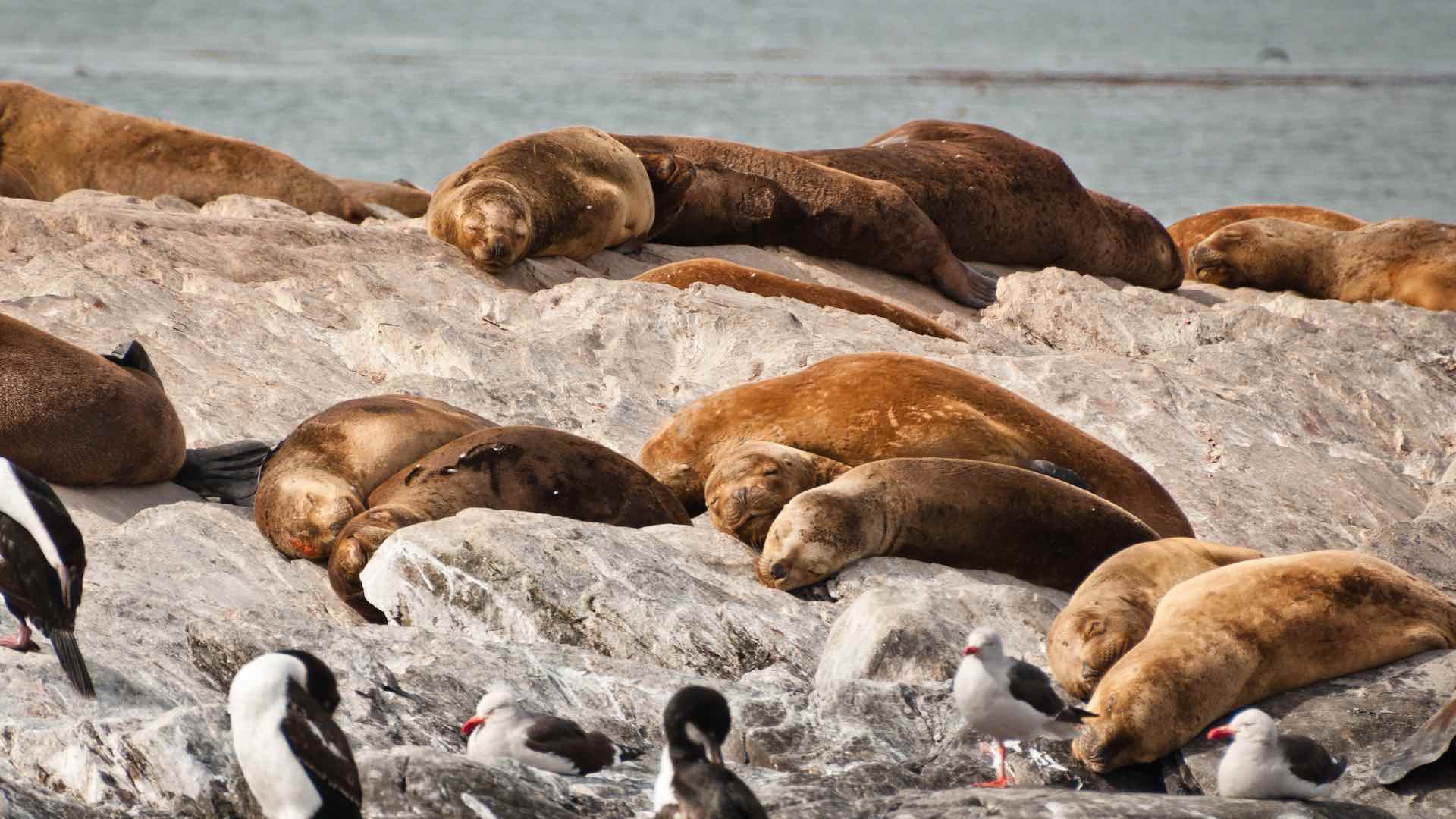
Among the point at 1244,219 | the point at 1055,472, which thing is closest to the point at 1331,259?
the point at 1244,219

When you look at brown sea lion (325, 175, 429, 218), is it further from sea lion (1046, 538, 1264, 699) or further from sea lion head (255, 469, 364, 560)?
sea lion (1046, 538, 1264, 699)

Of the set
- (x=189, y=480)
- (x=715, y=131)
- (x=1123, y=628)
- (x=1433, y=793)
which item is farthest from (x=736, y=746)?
(x=715, y=131)

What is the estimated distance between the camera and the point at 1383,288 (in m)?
13.2

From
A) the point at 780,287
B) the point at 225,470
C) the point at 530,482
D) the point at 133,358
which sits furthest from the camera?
the point at 780,287

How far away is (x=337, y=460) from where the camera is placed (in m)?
7.10

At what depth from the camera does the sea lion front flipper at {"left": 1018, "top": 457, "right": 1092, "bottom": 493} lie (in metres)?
7.20

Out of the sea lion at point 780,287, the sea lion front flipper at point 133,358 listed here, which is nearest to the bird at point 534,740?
the sea lion front flipper at point 133,358

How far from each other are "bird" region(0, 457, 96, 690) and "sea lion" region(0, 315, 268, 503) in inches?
92.8

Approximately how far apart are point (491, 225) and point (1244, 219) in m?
7.45

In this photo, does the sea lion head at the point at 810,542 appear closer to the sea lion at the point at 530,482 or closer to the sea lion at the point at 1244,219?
the sea lion at the point at 530,482

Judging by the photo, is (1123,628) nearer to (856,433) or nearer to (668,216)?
(856,433)

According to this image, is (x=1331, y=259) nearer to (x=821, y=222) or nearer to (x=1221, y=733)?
(x=821, y=222)

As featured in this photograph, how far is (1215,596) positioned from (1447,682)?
0.71 meters

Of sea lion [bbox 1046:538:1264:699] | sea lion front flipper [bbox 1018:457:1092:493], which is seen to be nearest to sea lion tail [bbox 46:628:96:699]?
sea lion [bbox 1046:538:1264:699]
